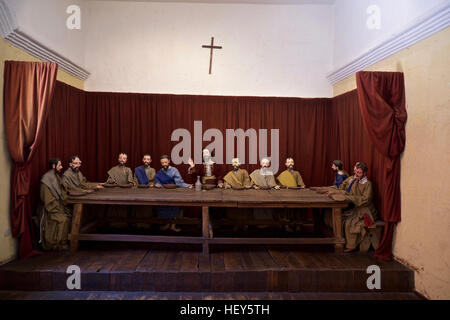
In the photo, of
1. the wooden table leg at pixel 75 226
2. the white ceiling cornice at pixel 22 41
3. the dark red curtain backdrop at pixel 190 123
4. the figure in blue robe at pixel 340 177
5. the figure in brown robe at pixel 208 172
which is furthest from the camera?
the dark red curtain backdrop at pixel 190 123

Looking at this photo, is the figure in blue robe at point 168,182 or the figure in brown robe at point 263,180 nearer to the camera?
the figure in blue robe at point 168,182

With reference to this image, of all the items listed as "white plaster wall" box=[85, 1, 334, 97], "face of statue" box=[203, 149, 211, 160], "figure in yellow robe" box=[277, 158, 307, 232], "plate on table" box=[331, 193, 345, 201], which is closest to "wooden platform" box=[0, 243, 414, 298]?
"plate on table" box=[331, 193, 345, 201]

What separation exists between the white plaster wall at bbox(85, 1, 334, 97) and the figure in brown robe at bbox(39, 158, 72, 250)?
3082 millimetres

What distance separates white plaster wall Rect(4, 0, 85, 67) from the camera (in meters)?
4.38

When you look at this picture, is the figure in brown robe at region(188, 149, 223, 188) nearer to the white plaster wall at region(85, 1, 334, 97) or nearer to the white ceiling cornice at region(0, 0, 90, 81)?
the white plaster wall at region(85, 1, 334, 97)

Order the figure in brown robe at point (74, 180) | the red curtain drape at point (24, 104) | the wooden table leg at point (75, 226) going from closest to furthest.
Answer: the red curtain drape at point (24, 104)
the wooden table leg at point (75, 226)
the figure in brown robe at point (74, 180)

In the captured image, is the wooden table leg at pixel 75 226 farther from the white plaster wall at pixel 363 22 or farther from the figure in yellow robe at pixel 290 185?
the white plaster wall at pixel 363 22

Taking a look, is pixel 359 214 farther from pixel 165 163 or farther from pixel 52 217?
pixel 52 217

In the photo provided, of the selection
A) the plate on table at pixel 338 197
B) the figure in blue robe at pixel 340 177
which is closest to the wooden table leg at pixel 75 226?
the plate on table at pixel 338 197

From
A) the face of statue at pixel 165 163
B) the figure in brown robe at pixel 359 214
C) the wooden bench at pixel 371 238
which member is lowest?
the wooden bench at pixel 371 238

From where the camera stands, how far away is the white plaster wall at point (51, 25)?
438 centimetres

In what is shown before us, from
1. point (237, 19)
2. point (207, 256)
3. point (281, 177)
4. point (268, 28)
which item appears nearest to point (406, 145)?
point (281, 177)

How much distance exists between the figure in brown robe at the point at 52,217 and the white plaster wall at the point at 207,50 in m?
3.08

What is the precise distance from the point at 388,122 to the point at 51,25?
593 centimetres
